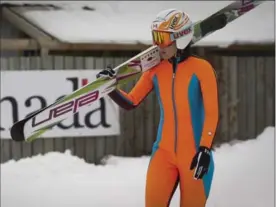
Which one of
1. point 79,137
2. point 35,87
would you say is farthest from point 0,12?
point 79,137

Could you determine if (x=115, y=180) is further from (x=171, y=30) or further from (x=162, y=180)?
(x=171, y=30)

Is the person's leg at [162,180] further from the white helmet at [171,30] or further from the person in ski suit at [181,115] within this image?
the white helmet at [171,30]

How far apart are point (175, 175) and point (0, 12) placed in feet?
19.4

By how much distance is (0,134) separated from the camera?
26.1ft

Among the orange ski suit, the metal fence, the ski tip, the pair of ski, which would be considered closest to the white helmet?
the orange ski suit

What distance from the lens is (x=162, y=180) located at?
3.62m

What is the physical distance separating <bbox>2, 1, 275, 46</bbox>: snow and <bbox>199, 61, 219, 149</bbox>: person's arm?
A: 442 cm

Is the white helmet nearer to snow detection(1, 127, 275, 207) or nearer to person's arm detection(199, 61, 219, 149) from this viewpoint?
person's arm detection(199, 61, 219, 149)

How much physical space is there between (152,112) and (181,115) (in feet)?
15.0

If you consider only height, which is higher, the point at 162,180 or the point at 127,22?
the point at 127,22

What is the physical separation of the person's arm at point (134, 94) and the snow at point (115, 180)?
67.0 inches

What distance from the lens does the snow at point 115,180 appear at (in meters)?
5.55

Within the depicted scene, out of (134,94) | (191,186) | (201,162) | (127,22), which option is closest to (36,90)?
(127,22)

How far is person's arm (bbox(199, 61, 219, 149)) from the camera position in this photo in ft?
11.5
